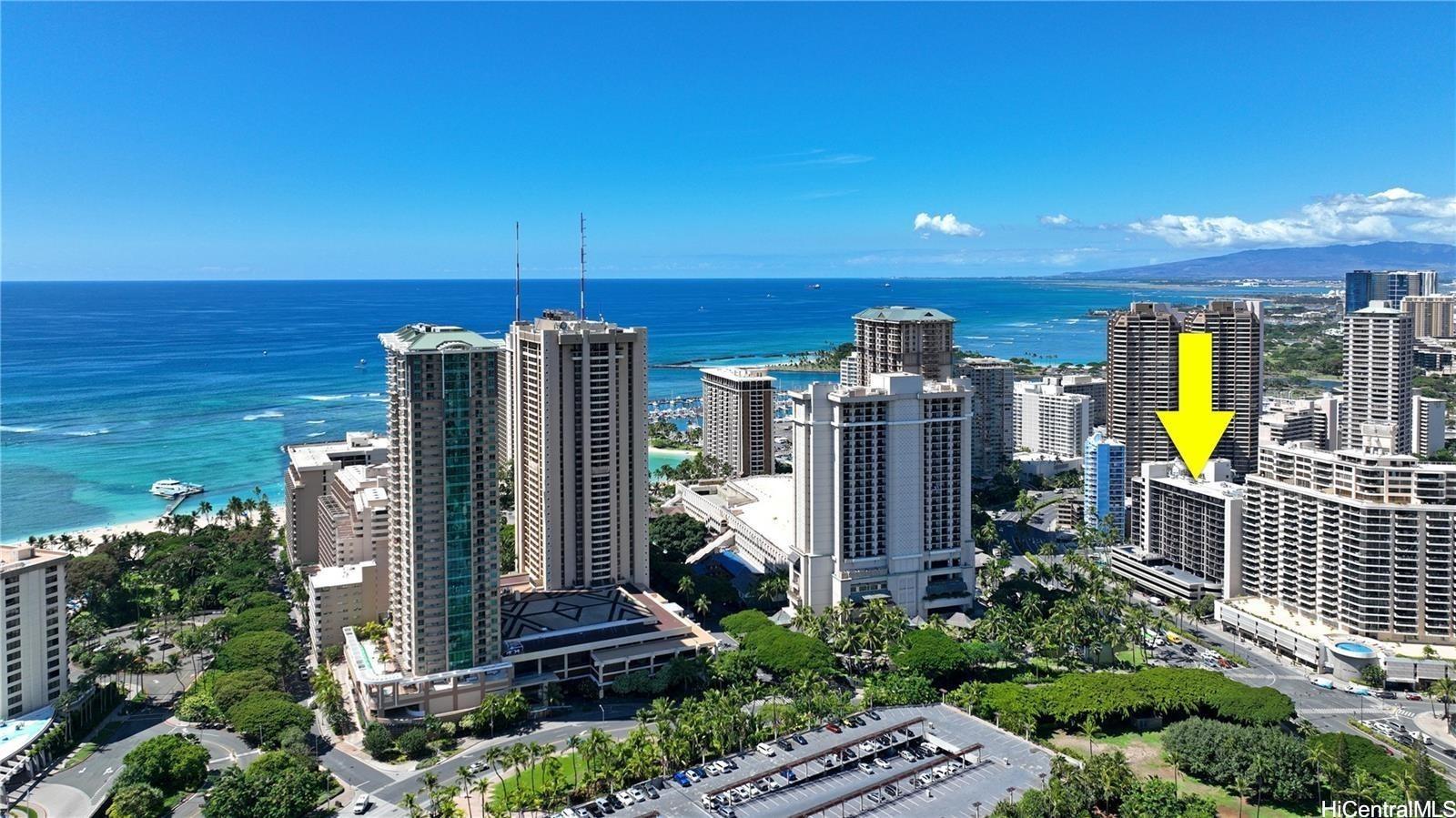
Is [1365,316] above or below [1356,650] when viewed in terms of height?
above

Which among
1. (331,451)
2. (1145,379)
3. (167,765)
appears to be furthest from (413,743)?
(1145,379)

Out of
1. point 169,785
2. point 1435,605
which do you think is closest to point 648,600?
point 169,785

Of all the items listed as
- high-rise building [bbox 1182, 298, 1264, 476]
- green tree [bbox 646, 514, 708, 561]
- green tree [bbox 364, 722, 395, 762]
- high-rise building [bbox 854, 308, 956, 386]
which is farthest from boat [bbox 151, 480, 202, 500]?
high-rise building [bbox 1182, 298, 1264, 476]

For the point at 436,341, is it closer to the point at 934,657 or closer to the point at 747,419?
the point at 934,657

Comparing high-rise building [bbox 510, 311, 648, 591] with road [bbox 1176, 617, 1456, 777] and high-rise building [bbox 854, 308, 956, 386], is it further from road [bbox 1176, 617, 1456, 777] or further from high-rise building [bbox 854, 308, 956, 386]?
road [bbox 1176, 617, 1456, 777]

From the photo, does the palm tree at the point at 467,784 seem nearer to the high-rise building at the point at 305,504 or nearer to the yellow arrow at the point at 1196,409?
the high-rise building at the point at 305,504

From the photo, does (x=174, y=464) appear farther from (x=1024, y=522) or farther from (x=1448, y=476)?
(x=1448, y=476)
